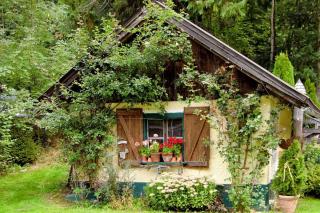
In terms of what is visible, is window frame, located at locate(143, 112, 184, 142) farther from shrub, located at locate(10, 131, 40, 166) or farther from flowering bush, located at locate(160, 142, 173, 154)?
shrub, located at locate(10, 131, 40, 166)

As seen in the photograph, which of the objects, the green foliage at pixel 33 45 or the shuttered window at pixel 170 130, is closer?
the shuttered window at pixel 170 130

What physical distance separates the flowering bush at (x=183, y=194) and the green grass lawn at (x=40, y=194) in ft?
1.76

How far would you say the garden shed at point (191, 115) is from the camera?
28.5ft

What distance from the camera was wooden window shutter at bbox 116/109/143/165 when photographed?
9781mm

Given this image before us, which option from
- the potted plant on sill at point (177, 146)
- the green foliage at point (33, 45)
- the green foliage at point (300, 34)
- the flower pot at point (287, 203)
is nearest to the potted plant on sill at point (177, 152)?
the potted plant on sill at point (177, 146)

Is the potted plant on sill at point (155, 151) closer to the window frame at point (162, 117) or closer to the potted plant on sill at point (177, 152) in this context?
the window frame at point (162, 117)

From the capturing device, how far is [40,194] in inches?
419

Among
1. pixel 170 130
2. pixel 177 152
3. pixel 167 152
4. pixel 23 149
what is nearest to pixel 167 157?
pixel 167 152

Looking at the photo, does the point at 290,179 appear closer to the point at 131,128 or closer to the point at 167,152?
the point at 167,152

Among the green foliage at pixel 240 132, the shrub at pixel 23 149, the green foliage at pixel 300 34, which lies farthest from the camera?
the green foliage at pixel 300 34

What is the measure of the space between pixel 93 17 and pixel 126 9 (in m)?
2.12

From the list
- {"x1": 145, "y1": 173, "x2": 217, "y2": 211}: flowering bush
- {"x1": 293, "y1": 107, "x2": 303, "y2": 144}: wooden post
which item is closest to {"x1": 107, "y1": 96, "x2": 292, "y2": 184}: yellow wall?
{"x1": 145, "y1": 173, "x2": 217, "y2": 211}: flowering bush

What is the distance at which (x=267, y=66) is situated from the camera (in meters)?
20.1

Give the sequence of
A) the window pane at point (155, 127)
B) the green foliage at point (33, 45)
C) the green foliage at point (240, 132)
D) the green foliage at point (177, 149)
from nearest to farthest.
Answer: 1. the green foliage at point (240, 132)
2. the green foliage at point (177, 149)
3. the window pane at point (155, 127)
4. the green foliage at point (33, 45)
